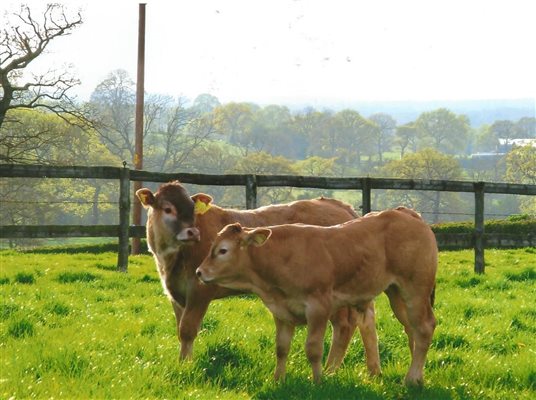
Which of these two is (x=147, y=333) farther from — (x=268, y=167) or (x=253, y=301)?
(x=268, y=167)

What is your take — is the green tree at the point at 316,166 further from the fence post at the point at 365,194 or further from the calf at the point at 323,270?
the calf at the point at 323,270

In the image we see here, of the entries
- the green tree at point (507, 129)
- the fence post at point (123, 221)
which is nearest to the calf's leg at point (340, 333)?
the fence post at point (123, 221)

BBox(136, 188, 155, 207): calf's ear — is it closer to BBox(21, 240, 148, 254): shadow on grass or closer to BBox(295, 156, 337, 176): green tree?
BBox(21, 240, 148, 254): shadow on grass

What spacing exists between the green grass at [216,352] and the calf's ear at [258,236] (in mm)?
1101

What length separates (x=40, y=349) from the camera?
630cm

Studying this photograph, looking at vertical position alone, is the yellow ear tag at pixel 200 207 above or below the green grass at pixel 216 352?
above

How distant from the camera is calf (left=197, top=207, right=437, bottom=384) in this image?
5.85 m

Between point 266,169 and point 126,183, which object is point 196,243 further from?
point 266,169

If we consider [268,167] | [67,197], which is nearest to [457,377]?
[67,197]


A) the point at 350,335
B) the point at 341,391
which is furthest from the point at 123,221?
the point at 341,391

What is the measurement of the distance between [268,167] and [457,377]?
285ft

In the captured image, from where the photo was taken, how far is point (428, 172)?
97562mm

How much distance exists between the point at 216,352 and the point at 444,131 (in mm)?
178926

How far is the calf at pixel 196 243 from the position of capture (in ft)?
21.9
